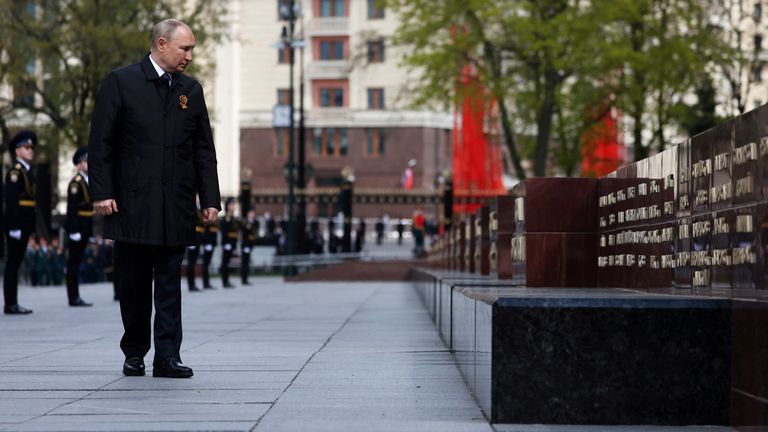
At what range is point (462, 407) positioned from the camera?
24.3ft

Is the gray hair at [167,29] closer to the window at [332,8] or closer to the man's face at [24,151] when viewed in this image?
the man's face at [24,151]

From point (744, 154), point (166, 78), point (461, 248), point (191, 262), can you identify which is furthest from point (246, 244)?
point (744, 154)

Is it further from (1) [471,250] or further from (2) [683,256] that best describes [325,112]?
(2) [683,256]

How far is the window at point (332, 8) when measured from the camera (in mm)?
84062

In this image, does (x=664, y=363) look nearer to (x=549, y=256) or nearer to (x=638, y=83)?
(x=549, y=256)

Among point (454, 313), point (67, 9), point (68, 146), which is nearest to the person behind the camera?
Result: point (454, 313)

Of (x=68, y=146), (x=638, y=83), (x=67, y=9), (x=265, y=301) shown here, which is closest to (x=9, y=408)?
(x=265, y=301)

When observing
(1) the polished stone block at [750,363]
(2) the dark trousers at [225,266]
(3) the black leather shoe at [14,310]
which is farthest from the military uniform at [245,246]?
(1) the polished stone block at [750,363]

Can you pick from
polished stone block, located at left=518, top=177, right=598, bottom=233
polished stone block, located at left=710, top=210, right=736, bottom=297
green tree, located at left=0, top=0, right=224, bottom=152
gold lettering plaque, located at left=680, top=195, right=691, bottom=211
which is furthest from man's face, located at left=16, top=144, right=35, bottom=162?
green tree, located at left=0, top=0, right=224, bottom=152

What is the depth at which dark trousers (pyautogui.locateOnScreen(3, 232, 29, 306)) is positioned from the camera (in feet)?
53.3

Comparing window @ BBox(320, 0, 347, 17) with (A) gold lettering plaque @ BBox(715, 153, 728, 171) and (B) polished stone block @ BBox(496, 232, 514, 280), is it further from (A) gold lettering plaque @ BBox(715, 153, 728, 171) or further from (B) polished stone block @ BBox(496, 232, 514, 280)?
(A) gold lettering plaque @ BBox(715, 153, 728, 171)

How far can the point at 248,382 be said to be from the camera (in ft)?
28.1

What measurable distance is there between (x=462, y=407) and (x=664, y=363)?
46.3 inches

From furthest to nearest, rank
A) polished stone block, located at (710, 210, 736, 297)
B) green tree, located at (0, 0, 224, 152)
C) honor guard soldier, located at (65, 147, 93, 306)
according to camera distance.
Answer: green tree, located at (0, 0, 224, 152) < honor guard soldier, located at (65, 147, 93, 306) < polished stone block, located at (710, 210, 736, 297)
